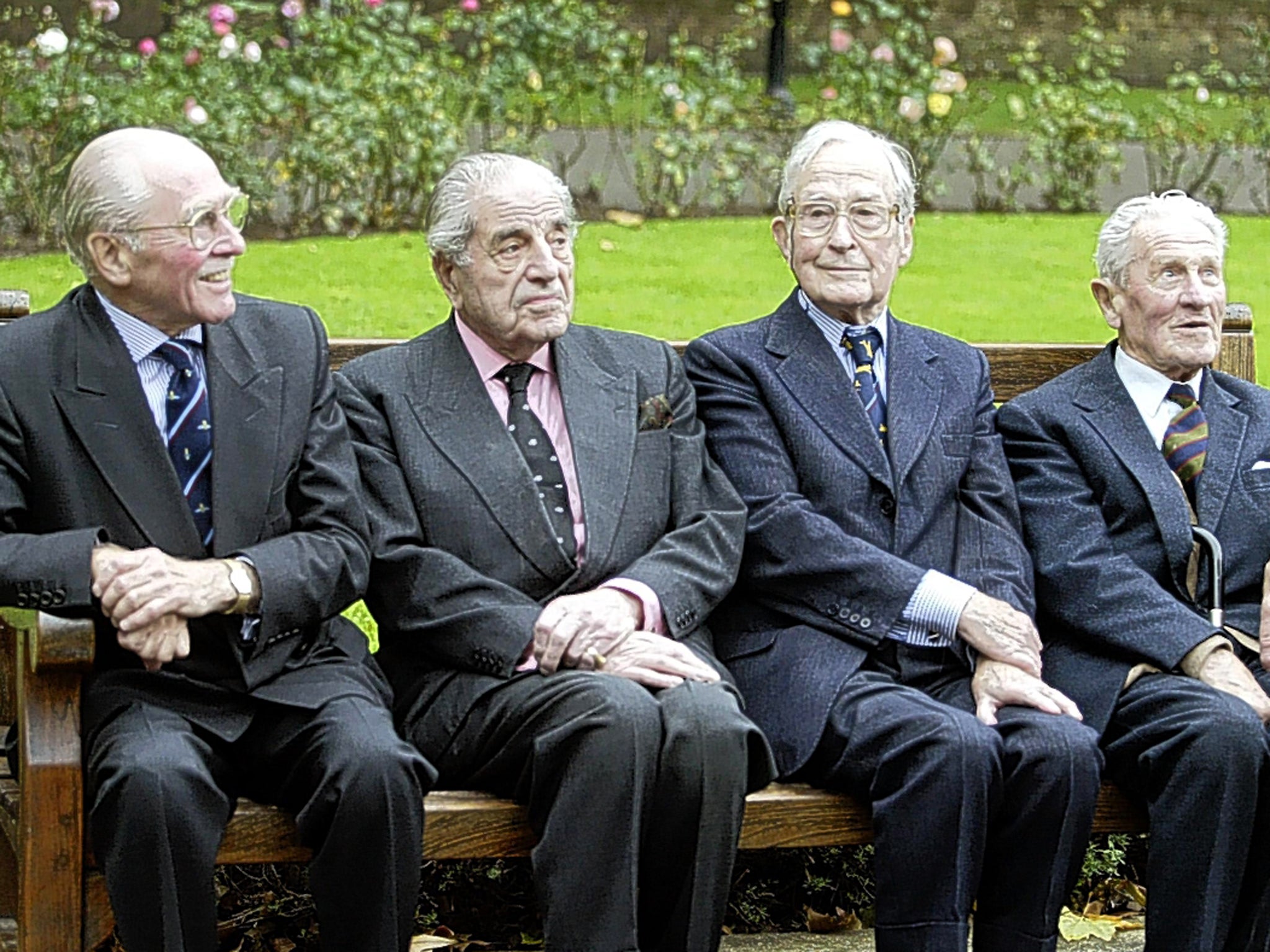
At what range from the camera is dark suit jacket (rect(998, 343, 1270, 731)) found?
13.5ft

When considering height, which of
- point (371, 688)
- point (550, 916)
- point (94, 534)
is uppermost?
point (94, 534)

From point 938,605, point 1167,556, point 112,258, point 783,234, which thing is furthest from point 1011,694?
point 112,258

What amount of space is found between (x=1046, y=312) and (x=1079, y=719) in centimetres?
454

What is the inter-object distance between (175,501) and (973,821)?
1.57 metres

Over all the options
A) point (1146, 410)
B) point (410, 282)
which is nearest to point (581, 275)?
point (410, 282)

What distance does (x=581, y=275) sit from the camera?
848 cm

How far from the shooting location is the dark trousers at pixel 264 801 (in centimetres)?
331

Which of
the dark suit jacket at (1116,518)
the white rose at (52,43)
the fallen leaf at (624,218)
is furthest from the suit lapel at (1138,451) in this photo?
the white rose at (52,43)

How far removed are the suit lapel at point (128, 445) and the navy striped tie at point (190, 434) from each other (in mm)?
45

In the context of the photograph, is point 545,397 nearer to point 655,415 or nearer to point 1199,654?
point 655,415

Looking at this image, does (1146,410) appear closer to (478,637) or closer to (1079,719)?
(1079,719)

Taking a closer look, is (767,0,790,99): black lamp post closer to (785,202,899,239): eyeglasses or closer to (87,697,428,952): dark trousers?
(785,202,899,239): eyeglasses

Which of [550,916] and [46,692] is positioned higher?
[46,692]

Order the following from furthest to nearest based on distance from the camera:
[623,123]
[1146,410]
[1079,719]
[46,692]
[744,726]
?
[623,123]
[1146,410]
[1079,719]
[744,726]
[46,692]
